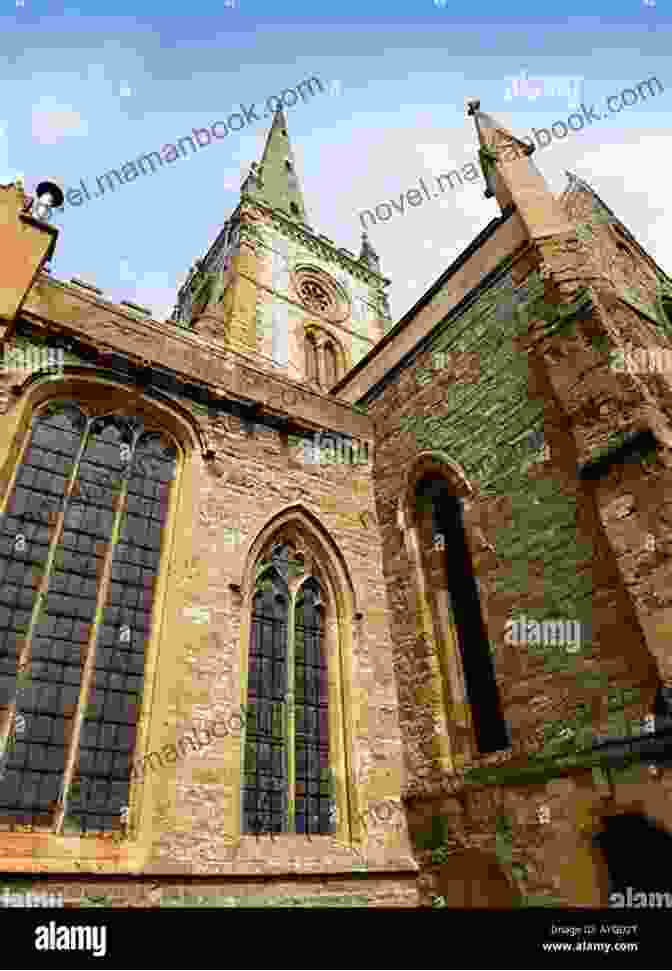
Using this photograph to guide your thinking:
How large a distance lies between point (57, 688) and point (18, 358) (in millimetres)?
3936

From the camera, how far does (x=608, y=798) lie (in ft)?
16.0

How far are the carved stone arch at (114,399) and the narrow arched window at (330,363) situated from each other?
1332cm

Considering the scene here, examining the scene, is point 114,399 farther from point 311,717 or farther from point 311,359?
point 311,359

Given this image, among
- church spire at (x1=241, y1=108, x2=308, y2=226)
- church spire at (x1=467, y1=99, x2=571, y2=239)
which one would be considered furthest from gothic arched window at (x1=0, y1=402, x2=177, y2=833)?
church spire at (x1=241, y1=108, x2=308, y2=226)

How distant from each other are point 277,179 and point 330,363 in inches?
507

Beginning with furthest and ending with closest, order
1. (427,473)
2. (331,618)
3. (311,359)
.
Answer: (311,359), (427,473), (331,618)

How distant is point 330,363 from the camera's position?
854 inches

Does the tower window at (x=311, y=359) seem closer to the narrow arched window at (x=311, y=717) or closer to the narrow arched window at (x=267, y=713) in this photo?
the narrow arched window at (x=311, y=717)

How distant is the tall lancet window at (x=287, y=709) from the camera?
6.39 m

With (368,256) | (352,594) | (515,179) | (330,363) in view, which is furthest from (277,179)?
(352,594)

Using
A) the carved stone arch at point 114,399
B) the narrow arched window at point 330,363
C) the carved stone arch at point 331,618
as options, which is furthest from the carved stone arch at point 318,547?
the narrow arched window at point 330,363

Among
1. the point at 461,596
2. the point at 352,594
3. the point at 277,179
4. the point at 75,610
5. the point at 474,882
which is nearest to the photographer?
the point at 474,882

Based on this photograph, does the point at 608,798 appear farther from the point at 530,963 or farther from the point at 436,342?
the point at 436,342

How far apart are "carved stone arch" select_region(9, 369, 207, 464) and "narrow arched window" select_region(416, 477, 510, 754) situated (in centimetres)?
348
